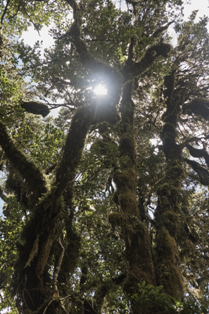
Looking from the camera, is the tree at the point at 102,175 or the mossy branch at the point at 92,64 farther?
the mossy branch at the point at 92,64

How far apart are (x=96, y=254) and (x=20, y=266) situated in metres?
2.71

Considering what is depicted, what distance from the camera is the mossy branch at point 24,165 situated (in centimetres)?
563

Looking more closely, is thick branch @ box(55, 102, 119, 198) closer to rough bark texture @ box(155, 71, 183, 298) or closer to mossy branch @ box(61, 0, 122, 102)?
mossy branch @ box(61, 0, 122, 102)

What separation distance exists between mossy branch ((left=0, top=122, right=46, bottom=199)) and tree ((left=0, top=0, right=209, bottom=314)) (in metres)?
0.04

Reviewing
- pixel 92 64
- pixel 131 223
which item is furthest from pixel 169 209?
pixel 92 64

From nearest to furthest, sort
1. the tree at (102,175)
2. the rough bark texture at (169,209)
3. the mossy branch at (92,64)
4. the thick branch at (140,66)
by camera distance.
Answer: the tree at (102,175) < the rough bark texture at (169,209) < the mossy branch at (92,64) < the thick branch at (140,66)

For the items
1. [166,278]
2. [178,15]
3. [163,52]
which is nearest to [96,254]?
[166,278]

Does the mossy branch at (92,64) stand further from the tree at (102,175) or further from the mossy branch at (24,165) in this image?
the mossy branch at (24,165)

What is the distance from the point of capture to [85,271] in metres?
7.65

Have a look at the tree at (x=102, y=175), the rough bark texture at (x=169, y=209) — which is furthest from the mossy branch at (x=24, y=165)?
the rough bark texture at (x=169, y=209)

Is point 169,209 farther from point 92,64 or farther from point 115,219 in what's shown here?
point 92,64

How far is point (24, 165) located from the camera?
5.74 metres

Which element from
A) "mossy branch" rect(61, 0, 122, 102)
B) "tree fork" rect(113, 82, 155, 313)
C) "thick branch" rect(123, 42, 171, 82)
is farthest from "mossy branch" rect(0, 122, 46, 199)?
"thick branch" rect(123, 42, 171, 82)

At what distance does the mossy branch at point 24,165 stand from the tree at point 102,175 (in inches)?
1.4
